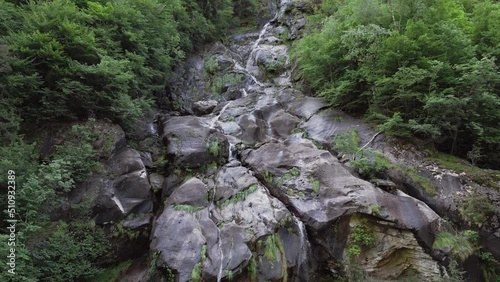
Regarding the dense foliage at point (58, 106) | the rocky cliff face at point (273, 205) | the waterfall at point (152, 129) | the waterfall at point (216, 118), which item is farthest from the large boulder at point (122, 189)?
the waterfall at point (216, 118)

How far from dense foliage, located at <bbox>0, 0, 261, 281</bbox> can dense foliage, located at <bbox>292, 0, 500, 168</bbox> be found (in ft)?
26.3

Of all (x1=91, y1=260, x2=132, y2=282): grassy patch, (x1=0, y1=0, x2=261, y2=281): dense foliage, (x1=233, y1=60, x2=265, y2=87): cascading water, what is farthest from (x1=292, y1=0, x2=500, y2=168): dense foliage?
(x1=91, y1=260, x2=132, y2=282): grassy patch

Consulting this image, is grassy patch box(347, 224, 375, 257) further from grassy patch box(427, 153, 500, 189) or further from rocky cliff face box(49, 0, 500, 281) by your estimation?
grassy patch box(427, 153, 500, 189)

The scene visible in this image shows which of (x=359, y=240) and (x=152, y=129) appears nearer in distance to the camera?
(x=359, y=240)

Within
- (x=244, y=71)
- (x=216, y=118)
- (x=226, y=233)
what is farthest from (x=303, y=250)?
(x=244, y=71)

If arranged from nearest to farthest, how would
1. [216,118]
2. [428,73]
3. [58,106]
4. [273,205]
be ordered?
[273,205], [58,106], [428,73], [216,118]

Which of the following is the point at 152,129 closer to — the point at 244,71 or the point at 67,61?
the point at 67,61

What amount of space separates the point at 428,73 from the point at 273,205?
19.8 ft

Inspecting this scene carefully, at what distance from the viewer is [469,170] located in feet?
25.9

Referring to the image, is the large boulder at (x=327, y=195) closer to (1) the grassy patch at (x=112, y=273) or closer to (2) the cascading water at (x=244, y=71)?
(1) the grassy patch at (x=112, y=273)

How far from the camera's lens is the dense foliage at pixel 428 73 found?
8266mm

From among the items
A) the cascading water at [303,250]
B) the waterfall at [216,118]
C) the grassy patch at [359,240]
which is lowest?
the cascading water at [303,250]

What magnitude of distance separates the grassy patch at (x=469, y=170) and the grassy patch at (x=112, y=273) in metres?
9.46

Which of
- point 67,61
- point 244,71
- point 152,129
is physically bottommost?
point 152,129
